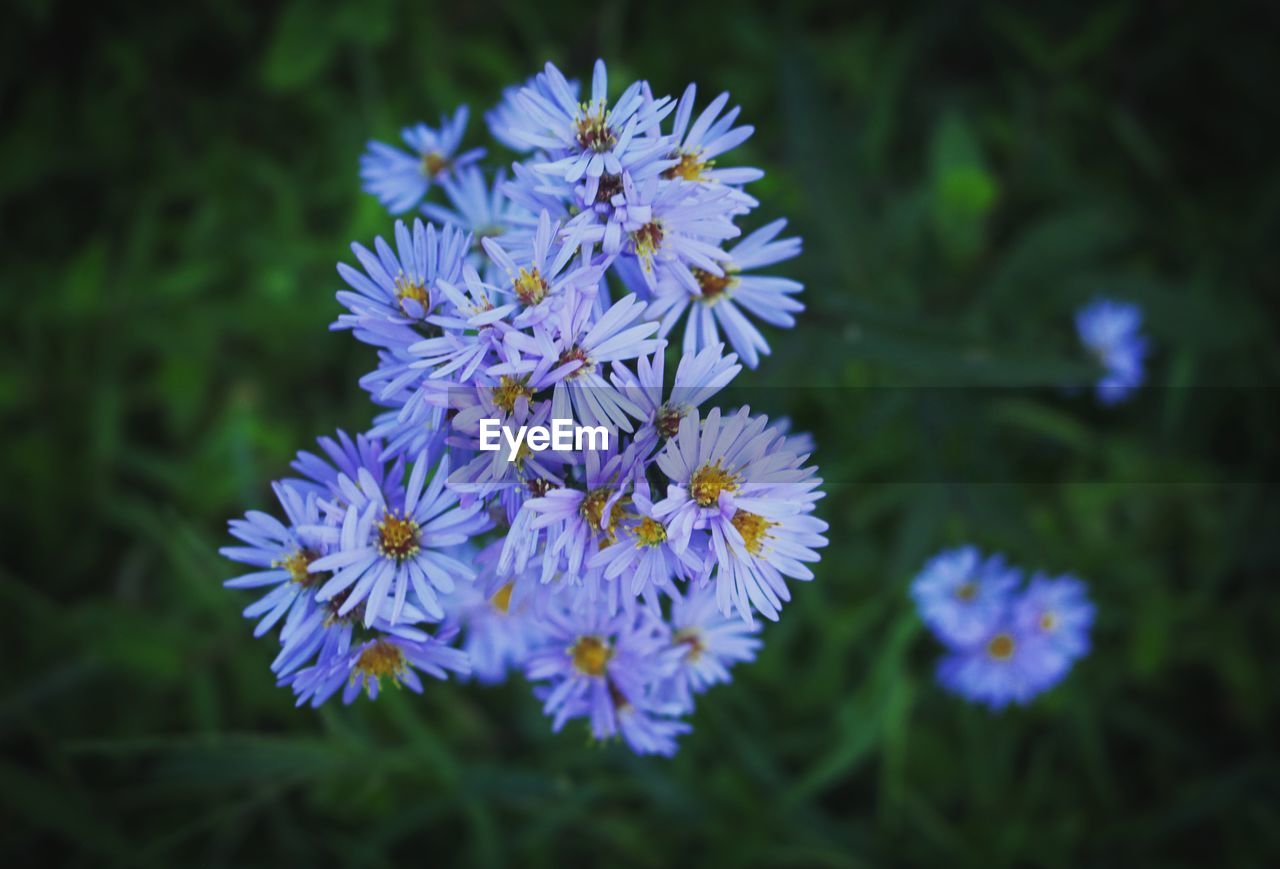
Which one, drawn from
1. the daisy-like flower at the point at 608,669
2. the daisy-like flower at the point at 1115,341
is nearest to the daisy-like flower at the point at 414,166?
A: the daisy-like flower at the point at 608,669

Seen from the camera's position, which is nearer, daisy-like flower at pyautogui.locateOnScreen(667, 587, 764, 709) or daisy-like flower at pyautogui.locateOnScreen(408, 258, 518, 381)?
daisy-like flower at pyautogui.locateOnScreen(408, 258, 518, 381)

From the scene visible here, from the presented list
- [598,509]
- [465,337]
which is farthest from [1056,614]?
[465,337]

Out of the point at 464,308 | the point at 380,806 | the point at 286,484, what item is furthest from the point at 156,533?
the point at 464,308

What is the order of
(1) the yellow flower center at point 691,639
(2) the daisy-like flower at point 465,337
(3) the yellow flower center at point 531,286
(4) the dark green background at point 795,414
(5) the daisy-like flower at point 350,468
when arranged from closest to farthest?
(2) the daisy-like flower at point 465,337 < (3) the yellow flower center at point 531,286 < (5) the daisy-like flower at point 350,468 < (1) the yellow flower center at point 691,639 < (4) the dark green background at point 795,414

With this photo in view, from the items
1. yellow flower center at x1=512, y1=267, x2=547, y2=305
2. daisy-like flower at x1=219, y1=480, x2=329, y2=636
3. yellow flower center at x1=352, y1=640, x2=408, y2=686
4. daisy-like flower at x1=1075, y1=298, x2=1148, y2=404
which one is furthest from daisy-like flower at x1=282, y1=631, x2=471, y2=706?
daisy-like flower at x1=1075, y1=298, x2=1148, y2=404

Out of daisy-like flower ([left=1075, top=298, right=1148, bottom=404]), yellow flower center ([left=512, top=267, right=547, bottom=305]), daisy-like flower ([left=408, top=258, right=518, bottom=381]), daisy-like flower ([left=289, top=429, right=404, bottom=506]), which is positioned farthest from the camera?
daisy-like flower ([left=1075, top=298, right=1148, bottom=404])

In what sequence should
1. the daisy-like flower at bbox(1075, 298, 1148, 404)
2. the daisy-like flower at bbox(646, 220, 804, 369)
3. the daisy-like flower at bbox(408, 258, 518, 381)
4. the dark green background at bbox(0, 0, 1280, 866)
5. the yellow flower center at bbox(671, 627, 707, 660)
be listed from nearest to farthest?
the daisy-like flower at bbox(408, 258, 518, 381) → the daisy-like flower at bbox(646, 220, 804, 369) → the yellow flower center at bbox(671, 627, 707, 660) → the dark green background at bbox(0, 0, 1280, 866) → the daisy-like flower at bbox(1075, 298, 1148, 404)

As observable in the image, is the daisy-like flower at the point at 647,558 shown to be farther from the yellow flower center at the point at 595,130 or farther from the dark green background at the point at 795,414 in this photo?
the dark green background at the point at 795,414

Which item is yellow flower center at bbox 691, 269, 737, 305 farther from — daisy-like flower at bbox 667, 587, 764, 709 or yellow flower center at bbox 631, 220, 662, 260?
daisy-like flower at bbox 667, 587, 764, 709
